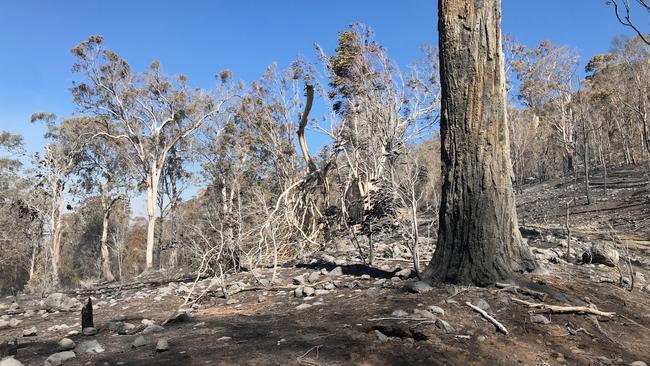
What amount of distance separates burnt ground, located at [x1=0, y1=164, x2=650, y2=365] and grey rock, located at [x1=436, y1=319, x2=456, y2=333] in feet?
0.10

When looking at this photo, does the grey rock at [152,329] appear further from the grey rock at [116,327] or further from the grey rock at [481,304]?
the grey rock at [481,304]

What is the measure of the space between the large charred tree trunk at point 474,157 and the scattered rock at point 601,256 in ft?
7.70

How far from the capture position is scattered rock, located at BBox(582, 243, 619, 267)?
20.6ft

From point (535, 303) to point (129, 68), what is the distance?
22.4m

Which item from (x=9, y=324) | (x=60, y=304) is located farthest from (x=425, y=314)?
(x=60, y=304)

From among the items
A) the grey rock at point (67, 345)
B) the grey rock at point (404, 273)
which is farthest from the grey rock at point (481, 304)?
the grey rock at point (67, 345)

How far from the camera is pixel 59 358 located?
3062 millimetres

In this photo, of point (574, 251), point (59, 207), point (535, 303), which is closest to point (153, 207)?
point (59, 207)

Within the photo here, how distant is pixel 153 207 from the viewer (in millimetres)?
22531

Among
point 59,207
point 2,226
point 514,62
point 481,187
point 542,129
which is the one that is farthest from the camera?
point 542,129

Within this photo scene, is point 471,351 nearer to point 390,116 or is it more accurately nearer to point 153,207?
point 390,116

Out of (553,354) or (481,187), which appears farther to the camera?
(481,187)

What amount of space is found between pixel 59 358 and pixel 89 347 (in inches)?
11.7

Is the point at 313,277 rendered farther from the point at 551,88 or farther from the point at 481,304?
the point at 551,88
